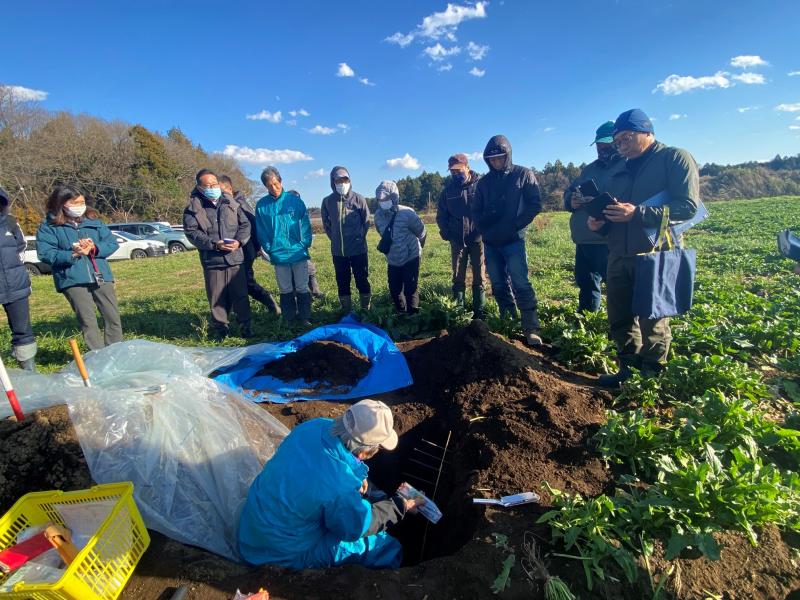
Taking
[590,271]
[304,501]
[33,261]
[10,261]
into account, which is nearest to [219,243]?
[10,261]

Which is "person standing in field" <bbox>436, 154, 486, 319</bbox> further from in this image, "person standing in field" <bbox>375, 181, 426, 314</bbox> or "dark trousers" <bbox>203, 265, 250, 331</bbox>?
"dark trousers" <bbox>203, 265, 250, 331</bbox>

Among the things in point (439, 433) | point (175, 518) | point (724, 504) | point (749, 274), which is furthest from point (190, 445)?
point (749, 274)

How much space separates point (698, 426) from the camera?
243 centimetres

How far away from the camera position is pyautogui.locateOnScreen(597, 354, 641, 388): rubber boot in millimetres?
3535

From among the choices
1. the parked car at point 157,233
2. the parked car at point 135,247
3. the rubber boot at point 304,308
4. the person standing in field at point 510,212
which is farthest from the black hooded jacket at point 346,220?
the parked car at point 157,233

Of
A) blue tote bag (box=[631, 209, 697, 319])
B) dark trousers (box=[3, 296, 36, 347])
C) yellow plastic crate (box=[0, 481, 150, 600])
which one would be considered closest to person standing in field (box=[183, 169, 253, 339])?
dark trousers (box=[3, 296, 36, 347])

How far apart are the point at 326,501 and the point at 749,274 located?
928 centimetres

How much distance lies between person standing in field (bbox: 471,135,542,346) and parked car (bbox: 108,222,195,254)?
17290 mm

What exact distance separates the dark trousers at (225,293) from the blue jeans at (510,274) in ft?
10.5

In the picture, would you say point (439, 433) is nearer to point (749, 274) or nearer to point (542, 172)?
point (749, 274)

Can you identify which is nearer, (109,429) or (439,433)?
(109,429)

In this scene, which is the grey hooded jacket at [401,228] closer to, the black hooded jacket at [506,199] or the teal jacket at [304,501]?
the black hooded jacket at [506,199]

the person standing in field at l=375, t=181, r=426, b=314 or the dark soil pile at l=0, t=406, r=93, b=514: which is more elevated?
the person standing in field at l=375, t=181, r=426, b=314

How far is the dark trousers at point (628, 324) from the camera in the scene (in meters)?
3.38
